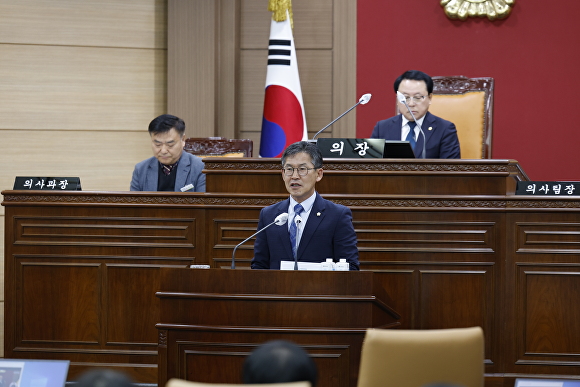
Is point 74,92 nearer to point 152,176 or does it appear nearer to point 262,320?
point 152,176

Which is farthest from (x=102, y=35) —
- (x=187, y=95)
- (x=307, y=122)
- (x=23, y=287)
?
(x=23, y=287)

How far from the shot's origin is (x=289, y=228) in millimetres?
3273

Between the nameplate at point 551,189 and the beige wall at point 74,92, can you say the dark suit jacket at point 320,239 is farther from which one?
the beige wall at point 74,92

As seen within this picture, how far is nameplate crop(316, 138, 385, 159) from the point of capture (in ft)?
11.9

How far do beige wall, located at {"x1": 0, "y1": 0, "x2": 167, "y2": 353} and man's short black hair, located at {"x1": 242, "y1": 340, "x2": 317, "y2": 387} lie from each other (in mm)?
4550

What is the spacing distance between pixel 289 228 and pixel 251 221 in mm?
410

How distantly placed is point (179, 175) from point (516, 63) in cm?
287

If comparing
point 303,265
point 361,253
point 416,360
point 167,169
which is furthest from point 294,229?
point 416,360

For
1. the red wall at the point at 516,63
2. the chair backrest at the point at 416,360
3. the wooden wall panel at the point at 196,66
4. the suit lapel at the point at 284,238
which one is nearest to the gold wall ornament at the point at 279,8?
Answer: the wooden wall panel at the point at 196,66

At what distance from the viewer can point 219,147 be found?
15.5ft

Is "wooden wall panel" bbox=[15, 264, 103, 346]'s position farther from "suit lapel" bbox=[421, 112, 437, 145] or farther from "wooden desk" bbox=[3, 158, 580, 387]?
"suit lapel" bbox=[421, 112, 437, 145]

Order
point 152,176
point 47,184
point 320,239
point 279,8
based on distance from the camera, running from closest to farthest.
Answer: point 320,239 → point 47,184 → point 152,176 → point 279,8

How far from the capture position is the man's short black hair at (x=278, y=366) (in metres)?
1.32

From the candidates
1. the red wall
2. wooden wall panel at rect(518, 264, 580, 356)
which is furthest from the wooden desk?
the red wall
